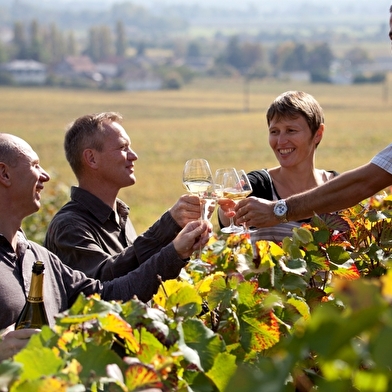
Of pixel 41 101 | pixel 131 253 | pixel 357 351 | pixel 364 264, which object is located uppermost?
pixel 357 351

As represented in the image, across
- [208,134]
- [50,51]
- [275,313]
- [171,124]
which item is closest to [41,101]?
[171,124]

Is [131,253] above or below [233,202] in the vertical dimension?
below

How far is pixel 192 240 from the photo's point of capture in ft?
8.50

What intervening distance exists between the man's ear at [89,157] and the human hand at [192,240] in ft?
3.92

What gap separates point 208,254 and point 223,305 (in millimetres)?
354

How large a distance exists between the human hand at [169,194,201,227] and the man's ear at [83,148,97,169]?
745 mm

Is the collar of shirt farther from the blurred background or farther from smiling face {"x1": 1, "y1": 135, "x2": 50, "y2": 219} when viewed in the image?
the blurred background

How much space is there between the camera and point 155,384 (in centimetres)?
121

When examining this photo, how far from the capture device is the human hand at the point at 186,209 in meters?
3.03

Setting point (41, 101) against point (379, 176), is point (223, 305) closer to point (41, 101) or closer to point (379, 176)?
point (379, 176)

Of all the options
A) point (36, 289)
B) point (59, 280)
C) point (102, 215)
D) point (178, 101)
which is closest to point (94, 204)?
point (102, 215)

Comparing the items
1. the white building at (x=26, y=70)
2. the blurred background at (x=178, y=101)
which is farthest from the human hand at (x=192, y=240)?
the white building at (x=26, y=70)

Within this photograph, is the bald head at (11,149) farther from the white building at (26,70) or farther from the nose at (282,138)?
the white building at (26,70)

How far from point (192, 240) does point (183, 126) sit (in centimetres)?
5596
